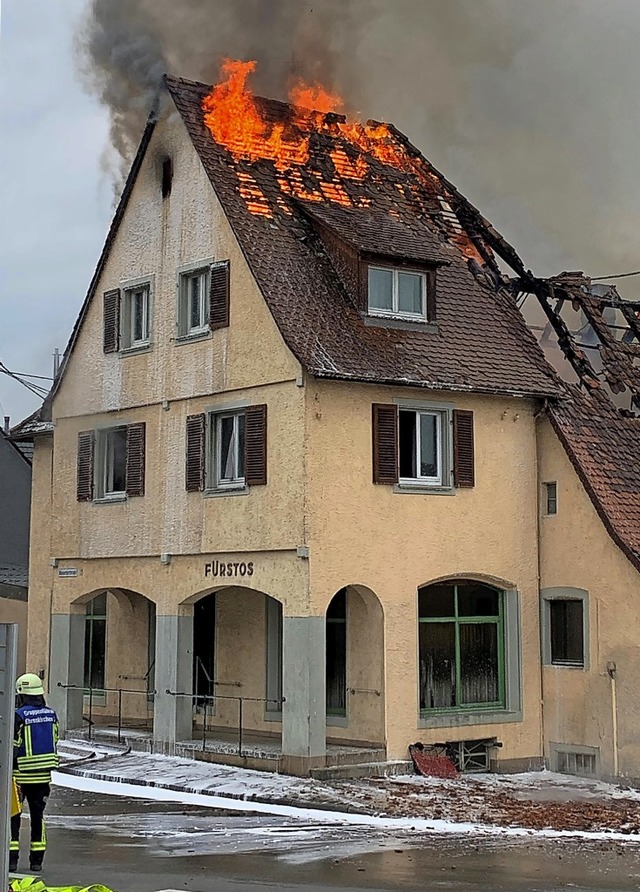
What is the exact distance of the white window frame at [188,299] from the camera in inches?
985

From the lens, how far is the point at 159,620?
82.8 feet

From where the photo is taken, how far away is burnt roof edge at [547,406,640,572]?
22761 millimetres

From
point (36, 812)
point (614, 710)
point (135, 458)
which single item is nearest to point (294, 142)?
point (135, 458)

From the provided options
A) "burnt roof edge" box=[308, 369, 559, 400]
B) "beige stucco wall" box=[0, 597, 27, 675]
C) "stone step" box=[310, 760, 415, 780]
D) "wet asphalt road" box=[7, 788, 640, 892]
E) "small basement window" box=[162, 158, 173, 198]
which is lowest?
"wet asphalt road" box=[7, 788, 640, 892]

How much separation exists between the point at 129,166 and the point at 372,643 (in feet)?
34.3

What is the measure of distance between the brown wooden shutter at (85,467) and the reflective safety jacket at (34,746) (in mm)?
13201

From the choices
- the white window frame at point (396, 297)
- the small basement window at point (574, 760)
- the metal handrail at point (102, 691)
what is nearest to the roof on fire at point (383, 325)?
the white window frame at point (396, 297)

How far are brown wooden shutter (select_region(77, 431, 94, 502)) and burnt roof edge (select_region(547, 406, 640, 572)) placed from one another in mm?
8808

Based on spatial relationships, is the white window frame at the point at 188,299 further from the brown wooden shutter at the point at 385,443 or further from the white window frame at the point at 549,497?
the white window frame at the point at 549,497

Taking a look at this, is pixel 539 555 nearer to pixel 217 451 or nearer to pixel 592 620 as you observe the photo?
pixel 592 620

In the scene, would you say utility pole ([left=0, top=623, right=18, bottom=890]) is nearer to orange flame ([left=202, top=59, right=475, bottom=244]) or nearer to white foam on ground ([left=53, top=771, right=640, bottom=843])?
white foam on ground ([left=53, top=771, right=640, bottom=843])

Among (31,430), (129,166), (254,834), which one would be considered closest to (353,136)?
(129,166)

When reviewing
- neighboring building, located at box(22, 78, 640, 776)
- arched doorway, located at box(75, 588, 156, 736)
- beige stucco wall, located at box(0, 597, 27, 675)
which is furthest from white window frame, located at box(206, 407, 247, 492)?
beige stucco wall, located at box(0, 597, 27, 675)

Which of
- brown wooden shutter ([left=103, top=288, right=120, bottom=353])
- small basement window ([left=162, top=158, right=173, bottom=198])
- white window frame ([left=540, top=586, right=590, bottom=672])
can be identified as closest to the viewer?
white window frame ([left=540, top=586, right=590, bottom=672])
